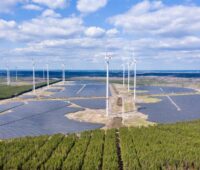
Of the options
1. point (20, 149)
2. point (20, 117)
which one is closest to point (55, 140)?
point (20, 149)

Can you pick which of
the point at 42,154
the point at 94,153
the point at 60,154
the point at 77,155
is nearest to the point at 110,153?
the point at 94,153

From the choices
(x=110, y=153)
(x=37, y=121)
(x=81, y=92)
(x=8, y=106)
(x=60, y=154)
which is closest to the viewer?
(x=60, y=154)

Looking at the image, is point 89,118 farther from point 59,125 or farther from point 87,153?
point 87,153

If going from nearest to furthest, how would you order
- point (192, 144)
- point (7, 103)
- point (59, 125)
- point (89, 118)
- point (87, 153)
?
point (87, 153)
point (192, 144)
point (59, 125)
point (89, 118)
point (7, 103)

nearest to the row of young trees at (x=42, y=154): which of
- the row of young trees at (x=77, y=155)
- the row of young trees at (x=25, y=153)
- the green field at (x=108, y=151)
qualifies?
the green field at (x=108, y=151)

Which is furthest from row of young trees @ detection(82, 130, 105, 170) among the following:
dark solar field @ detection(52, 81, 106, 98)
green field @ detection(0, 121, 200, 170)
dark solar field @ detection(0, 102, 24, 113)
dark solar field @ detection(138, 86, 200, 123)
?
dark solar field @ detection(52, 81, 106, 98)

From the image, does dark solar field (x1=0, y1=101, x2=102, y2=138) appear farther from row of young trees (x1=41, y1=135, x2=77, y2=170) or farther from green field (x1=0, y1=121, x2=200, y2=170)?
row of young trees (x1=41, y1=135, x2=77, y2=170)

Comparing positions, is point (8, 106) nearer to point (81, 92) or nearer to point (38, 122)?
point (38, 122)

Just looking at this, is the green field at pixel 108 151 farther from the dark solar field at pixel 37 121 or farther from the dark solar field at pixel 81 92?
the dark solar field at pixel 81 92
